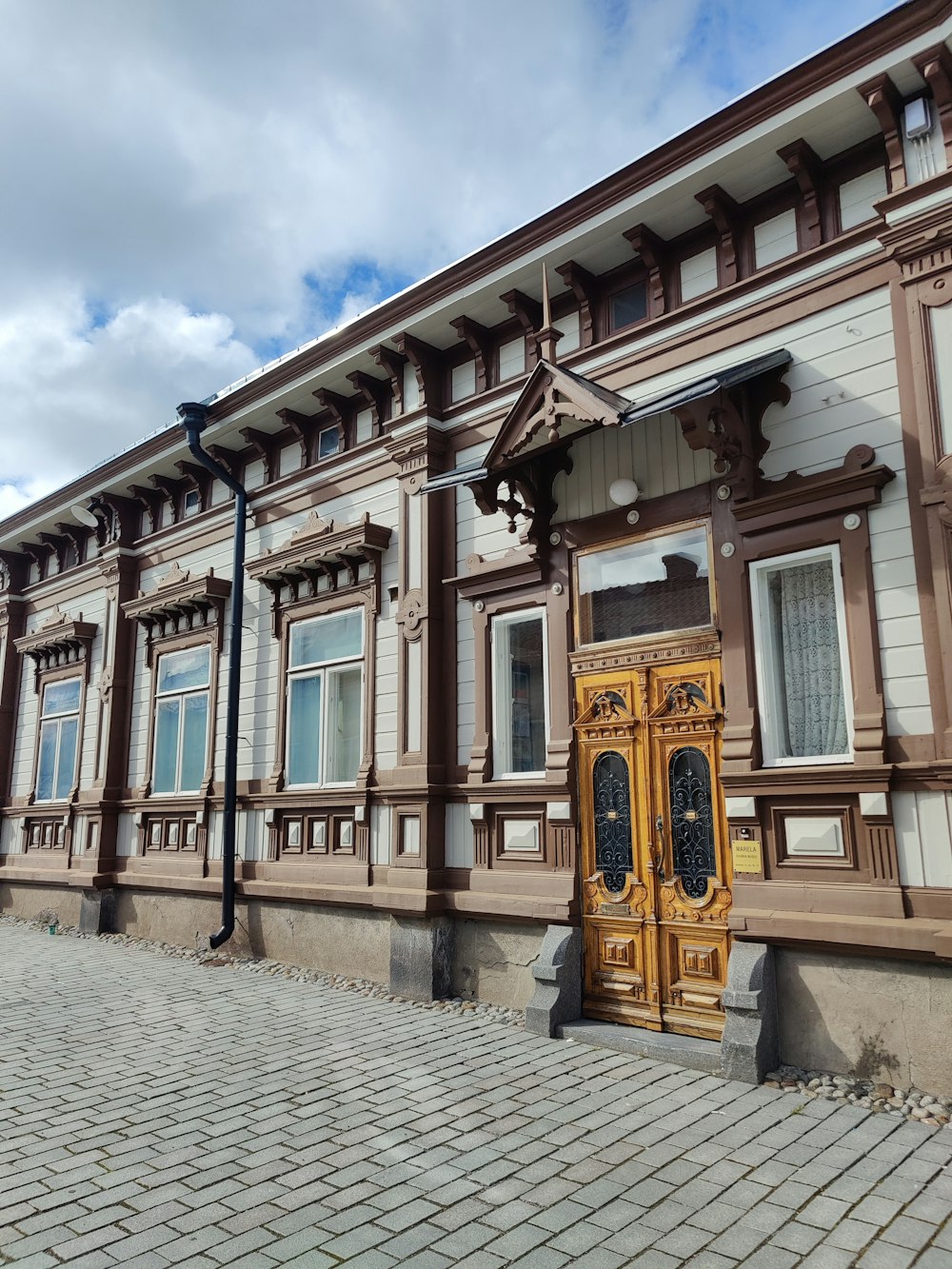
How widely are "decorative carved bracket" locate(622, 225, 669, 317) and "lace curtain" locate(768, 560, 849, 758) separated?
2.59m

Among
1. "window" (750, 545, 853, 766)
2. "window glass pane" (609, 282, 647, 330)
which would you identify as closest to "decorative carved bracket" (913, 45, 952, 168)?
"window glass pane" (609, 282, 647, 330)

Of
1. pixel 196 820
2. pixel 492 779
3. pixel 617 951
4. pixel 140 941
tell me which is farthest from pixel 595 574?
pixel 140 941

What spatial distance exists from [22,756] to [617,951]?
39.3 feet

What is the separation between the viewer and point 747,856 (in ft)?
20.6

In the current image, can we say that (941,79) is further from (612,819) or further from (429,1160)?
(429,1160)

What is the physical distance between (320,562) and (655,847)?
4.94 metres

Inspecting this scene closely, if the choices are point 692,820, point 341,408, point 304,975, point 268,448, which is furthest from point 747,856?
point 268,448

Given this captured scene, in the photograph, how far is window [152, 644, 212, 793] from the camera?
38.2 feet

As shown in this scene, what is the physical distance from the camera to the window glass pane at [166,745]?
39.4ft

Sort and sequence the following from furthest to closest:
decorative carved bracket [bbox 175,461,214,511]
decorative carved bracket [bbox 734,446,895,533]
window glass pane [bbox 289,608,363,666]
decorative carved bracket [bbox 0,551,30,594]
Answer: decorative carved bracket [bbox 0,551,30,594] → decorative carved bracket [bbox 175,461,214,511] → window glass pane [bbox 289,608,363,666] → decorative carved bracket [bbox 734,446,895,533]

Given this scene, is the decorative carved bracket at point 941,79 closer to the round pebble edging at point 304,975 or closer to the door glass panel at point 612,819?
the door glass panel at point 612,819

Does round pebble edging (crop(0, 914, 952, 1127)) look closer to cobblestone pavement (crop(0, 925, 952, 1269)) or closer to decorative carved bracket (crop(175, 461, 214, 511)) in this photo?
cobblestone pavement (crop(0, 925, 952, 1269))

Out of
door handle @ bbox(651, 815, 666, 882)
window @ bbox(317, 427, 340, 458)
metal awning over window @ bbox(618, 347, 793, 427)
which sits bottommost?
door handle @ bbox(651, 815, 666, 882)

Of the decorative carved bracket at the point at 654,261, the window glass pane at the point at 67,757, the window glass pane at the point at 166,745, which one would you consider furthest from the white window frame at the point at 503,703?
the window glass pane at the point at 67,757
